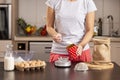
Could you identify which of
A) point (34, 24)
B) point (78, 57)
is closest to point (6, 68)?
point (78, 57)

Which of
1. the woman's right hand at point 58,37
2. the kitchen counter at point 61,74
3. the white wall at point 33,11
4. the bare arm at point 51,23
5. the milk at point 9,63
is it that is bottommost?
the kitchen counter at point 61,74

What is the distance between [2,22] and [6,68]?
6.47ft

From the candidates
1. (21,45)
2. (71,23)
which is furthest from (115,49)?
(71,23)

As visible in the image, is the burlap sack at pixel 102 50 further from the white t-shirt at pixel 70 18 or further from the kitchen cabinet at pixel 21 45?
the kitchen cabinet at pixel 21 45

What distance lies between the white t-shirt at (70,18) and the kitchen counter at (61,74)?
0.37 m

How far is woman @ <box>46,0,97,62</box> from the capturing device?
2186 millimetres

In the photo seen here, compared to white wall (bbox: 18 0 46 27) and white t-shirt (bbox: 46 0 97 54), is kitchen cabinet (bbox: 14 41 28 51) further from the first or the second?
white t-shirt (bbox: 46 0 97 54)

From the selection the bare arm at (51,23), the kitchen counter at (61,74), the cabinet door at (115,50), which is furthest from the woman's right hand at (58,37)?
the cabinet door at (115,50)

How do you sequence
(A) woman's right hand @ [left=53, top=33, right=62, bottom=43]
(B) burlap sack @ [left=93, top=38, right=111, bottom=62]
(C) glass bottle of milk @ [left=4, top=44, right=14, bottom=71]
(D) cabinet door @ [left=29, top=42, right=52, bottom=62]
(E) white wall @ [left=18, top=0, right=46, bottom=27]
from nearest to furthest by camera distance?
(C) glass bottle of milk @ [left=4, top=44, right=14, bottom=71] → (B) burlap sack @ [left=93, top=38, right=111, bottom=62] → (A) woman's right hand @ [left=53, top=33, right=62, bottom=43] → (D) cabinet door @ [left=29, top=42, right=52, bottom=62] → (E) white wall @ [left=18, top=0, right=46, bottom=27]

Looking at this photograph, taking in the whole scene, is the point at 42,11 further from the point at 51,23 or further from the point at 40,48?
the point at 51,23

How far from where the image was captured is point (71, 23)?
7.18 feet

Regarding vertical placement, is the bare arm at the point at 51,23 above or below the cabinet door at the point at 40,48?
above

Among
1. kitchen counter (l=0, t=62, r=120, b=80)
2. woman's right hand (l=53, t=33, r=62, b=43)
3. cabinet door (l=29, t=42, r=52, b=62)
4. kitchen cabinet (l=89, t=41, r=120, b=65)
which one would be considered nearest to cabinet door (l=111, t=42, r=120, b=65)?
kitchen cabinet (l=89, t=41, r=120, b=65)

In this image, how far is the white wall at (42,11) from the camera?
4.20 meters
